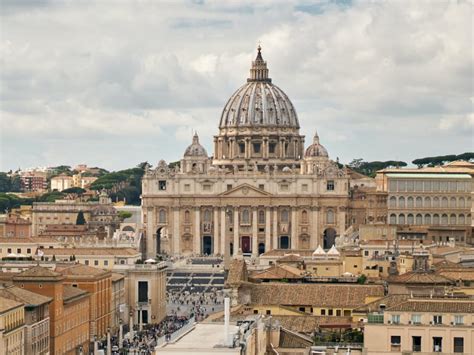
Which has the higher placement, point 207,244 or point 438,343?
point 207,244

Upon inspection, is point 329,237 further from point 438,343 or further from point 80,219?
point 438,343

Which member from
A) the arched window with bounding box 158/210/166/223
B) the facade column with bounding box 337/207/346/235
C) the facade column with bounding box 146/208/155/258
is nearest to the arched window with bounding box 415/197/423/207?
the facade column with bounding box 337/207/346/235

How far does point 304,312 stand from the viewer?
67.1 m

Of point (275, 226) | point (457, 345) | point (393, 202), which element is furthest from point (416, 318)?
point (275, 226)

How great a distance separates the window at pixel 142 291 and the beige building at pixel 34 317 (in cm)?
2960

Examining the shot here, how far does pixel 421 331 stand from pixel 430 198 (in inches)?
5014

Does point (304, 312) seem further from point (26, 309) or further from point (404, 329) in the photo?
point (404, 329)

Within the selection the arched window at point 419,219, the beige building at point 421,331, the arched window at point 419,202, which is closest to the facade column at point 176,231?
the arched window at point 419,219

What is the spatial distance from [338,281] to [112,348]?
34.4ft

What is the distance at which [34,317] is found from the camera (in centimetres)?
6950

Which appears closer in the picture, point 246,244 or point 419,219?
point 419,219

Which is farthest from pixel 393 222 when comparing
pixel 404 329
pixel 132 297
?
pixel 404 329

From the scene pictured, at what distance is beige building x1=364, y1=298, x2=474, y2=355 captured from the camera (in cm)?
4806

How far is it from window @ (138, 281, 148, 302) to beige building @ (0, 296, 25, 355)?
35.9 meters
